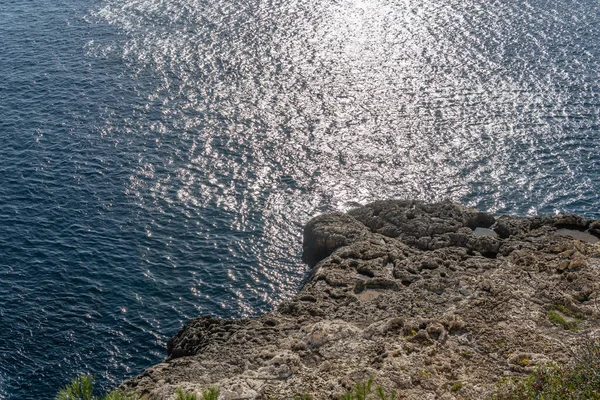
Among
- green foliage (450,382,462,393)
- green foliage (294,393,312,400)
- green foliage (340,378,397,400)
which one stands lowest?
green foliage (294,393,312,400)

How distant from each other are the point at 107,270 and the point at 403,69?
187 ft

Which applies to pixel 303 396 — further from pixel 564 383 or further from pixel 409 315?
pixel 564 383

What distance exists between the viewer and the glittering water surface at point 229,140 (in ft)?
250

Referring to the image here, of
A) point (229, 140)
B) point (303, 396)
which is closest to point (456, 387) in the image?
point (303, 396)

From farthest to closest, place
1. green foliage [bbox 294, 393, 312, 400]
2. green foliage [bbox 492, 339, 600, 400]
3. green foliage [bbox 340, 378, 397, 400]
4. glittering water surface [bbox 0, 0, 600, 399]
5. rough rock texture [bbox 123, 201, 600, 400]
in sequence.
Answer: glittering water surface [bbox 0, 0, 600, 399], rough rock texture [bbox 123, 201, 600, 400], green foliage [bbox 294, 393, 312, 400], green foliage [bbox 492, 339, 600, 400], green foliage [bbox 340, 378, 397, 400]

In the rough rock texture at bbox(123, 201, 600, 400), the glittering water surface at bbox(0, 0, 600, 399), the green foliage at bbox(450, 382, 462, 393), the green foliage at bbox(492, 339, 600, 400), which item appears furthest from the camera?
the glittering water surface at bbox(0, 0, 600, 399)

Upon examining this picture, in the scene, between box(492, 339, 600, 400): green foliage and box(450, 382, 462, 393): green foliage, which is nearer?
box(492, 339, 600, 400): green foliage

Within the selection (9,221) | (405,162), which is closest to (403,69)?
(405,162)

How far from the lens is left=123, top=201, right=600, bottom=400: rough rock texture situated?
5544 cm

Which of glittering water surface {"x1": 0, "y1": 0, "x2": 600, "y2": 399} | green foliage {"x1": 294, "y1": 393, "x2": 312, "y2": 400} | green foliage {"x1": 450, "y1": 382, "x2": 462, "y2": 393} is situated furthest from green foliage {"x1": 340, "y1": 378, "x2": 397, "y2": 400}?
glittering water surface {"x1": 0, "y1": 0, "x2": 600, "y2": 399}

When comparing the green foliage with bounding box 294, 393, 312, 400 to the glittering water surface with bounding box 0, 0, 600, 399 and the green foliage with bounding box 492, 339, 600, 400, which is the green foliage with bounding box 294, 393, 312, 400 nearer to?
the green foliage with bounding box 492, 339, 600, 400

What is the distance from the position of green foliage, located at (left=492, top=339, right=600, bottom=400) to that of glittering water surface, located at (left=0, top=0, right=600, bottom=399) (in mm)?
30921

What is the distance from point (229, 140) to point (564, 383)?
6138 cm

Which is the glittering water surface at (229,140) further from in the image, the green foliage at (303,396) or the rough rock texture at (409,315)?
the green foliage at (303,396)
